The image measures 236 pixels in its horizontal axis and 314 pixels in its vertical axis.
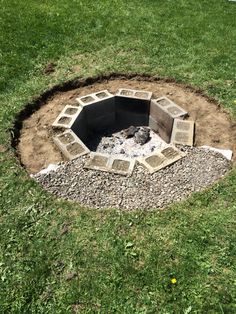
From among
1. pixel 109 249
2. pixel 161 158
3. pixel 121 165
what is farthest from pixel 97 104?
pixel 109 249

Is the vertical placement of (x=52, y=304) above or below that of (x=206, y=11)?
below

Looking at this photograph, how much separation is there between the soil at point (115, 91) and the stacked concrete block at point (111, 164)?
1.72ft

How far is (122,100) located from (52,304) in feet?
13.9

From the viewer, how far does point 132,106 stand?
7.20m

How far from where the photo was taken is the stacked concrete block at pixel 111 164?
18.3 feet

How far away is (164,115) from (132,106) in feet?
2.35

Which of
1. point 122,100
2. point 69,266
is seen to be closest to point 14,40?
point 122,100

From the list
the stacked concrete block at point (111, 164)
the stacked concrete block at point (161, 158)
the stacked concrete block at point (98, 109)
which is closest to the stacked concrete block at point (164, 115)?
the stacked concrete block at point (98, 109)

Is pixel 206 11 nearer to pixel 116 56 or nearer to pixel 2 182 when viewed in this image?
pixel 116 56

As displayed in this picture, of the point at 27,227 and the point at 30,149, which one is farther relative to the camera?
the point at 30,149

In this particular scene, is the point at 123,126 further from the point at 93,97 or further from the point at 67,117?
the point at 67,117

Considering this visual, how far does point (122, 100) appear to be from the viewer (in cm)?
721

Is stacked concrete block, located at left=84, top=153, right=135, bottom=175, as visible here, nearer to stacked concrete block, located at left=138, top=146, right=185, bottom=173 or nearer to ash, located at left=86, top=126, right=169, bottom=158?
stacked concrete block, located at left=138, top=146, right=185, bottom=173

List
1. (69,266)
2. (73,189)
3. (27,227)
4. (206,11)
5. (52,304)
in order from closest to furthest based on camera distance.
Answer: (52,304), (69,266), (27,227), (73,189), (206,11)
